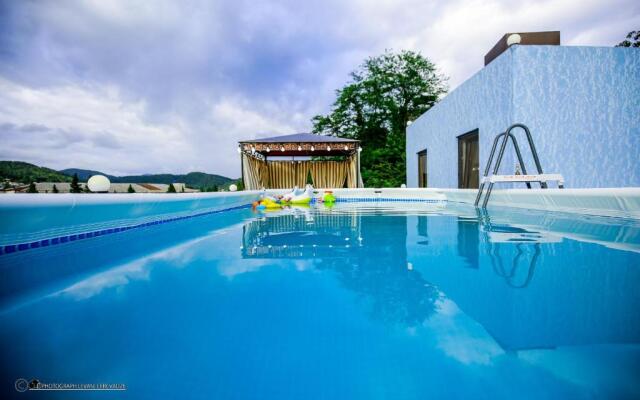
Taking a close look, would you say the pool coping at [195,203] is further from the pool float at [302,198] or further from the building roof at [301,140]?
the building roof at [301,140]

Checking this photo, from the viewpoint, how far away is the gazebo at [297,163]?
1080 cm

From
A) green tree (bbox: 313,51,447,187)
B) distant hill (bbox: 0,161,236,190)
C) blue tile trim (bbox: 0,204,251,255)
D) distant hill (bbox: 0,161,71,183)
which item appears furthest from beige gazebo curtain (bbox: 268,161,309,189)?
blue tile trim (bbox: 0,204,251,255)

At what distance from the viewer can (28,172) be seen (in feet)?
31.4

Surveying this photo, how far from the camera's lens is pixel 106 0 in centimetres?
613

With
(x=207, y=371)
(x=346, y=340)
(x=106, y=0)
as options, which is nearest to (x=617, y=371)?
(x=346, y=340)

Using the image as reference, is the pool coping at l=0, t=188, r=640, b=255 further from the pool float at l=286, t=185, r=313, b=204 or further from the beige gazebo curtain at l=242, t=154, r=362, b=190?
the beige gazebo curtain at l=242, t=154, r=362, b=190

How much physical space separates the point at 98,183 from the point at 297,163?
10.1m

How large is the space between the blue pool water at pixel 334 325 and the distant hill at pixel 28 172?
7.08 metres

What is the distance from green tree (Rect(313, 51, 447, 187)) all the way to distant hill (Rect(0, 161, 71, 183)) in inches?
605

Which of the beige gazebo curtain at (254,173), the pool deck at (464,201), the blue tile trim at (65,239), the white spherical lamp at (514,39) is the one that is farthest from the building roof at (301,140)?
the blue tile trim at (65,239)

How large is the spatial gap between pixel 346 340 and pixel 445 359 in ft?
0.88

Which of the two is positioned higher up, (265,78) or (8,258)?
(265,78)

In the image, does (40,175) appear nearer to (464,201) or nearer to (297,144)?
(297,144)

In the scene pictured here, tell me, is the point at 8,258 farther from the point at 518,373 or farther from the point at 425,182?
the point at 425,182
